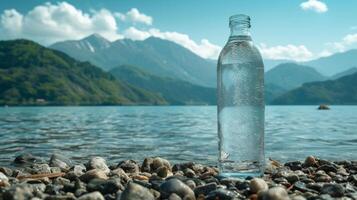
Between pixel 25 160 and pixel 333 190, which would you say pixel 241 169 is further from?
pixel 25 160

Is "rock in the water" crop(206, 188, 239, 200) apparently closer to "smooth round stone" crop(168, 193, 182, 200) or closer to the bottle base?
"smooth round stone" crop(168, 193, 182, 200)

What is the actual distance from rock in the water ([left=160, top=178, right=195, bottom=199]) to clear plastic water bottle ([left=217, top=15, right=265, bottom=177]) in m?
1.29

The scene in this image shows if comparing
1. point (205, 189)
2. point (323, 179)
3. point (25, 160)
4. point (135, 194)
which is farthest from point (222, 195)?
point (25, 160)

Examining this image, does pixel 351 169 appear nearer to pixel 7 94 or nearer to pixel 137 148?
pixel 137 148

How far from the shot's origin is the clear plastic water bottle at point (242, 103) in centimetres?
539

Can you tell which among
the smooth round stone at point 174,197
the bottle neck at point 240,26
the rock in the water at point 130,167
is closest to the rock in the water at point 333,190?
the smooth round stone at point 174,197

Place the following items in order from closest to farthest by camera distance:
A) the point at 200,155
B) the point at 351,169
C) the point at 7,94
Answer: the point at 351,169 < the point at 200,155 < the point at 7,94

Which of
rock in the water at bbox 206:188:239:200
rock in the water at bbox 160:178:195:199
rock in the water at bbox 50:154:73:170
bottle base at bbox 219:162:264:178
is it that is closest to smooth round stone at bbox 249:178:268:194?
rock in the water at bbox 206:188:239:200

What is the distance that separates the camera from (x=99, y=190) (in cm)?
441

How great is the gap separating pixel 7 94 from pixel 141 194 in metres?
207

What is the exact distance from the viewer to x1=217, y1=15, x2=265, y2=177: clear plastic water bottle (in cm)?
539

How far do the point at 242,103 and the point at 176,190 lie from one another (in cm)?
169

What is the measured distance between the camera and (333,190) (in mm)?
4457

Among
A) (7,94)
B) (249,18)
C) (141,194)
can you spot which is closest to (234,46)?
(249,18)
